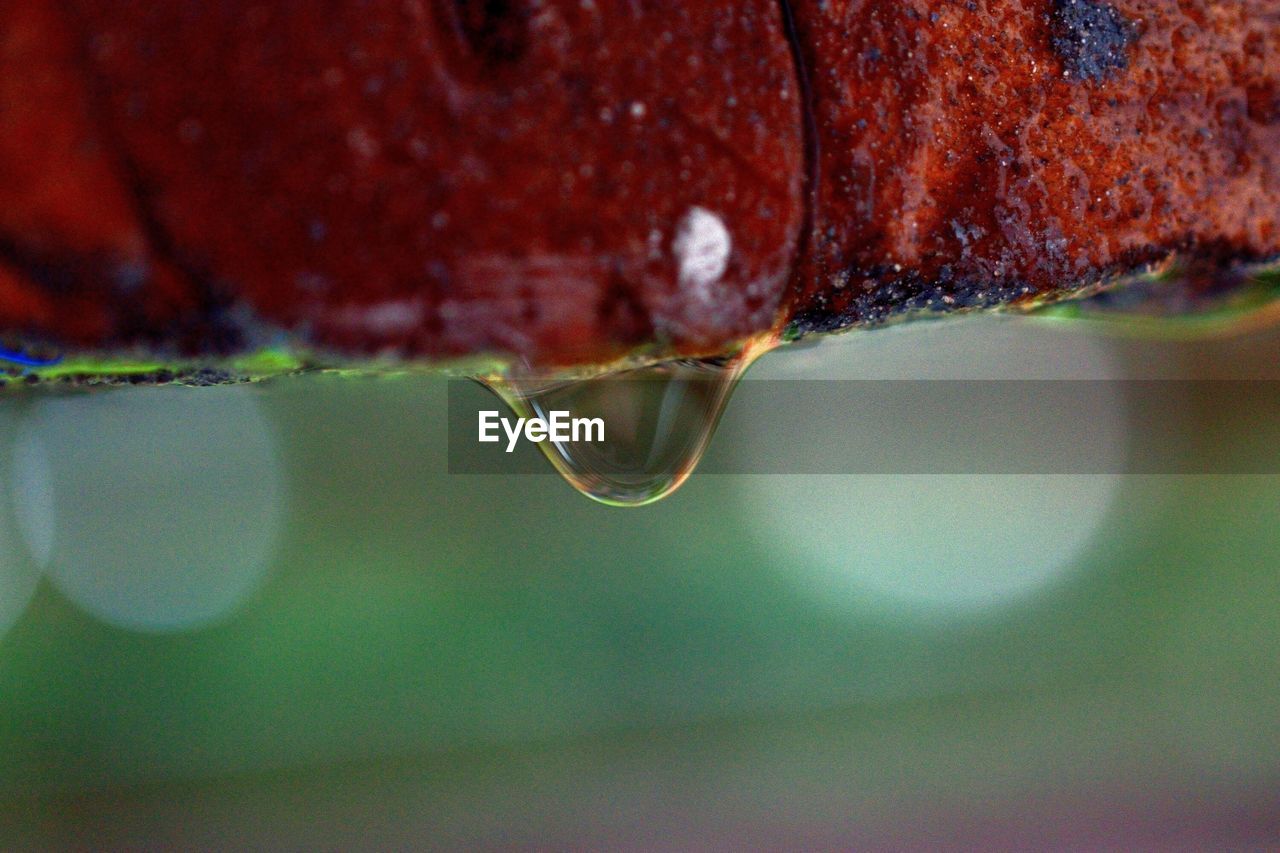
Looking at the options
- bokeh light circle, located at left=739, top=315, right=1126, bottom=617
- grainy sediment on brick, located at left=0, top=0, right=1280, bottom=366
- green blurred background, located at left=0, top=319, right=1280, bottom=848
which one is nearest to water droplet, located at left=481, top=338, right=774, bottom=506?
grainy sediment on brick, located at left=0, top=0, right=1280, bottom=366

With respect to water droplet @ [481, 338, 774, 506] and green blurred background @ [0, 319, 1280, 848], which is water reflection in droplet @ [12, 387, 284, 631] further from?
water droplet @ [481, 338, 774, 506]

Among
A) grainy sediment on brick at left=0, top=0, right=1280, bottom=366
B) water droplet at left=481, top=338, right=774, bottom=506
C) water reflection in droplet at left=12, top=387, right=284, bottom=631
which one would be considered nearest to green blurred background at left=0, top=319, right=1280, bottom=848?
water reflection in droplet at left=12, top=387, right=284, bottom=631

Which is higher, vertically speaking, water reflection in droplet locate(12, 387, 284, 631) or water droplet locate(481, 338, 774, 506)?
water reflection in droplet locate(12, 387, 284, 631)

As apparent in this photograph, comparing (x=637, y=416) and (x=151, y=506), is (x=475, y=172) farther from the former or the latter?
(x=151, y=506)

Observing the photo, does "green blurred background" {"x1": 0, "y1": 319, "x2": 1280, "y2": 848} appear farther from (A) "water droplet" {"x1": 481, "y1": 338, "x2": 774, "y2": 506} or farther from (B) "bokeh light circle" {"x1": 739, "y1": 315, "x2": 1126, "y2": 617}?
(A) "water droplet" {"x1": 481, "y1": 338, "x2": 774, "y2": 506}

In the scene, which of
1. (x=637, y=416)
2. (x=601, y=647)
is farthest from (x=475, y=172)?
(x=601, y=647)

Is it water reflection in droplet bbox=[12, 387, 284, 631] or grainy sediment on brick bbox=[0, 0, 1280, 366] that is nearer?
grainy sediment on brick bbox=[0, 0, 1280, 366]

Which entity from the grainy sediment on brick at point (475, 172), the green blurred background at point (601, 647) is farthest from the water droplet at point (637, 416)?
the green blurred background at point (601, 647)
